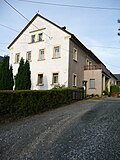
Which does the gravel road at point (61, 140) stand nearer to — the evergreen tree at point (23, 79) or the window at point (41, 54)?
the evergreen tree at point (23, 79)

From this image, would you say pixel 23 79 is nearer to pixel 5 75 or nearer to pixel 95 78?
pixel 5 75

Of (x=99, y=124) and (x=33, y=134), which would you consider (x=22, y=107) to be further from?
(x=99, y=124)

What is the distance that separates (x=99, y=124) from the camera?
335 inches

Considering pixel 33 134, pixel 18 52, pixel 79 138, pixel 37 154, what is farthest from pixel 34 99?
pixel 18 52

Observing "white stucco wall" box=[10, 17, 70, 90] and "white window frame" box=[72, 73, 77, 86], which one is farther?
"white window frame" box=[72, 73, 77, 86]

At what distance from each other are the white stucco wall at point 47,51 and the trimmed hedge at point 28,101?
9.19m

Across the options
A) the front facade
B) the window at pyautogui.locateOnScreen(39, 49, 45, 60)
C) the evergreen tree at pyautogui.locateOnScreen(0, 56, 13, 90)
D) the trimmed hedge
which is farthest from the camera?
the window at pyautogui.locateOnScreen(39, 49, 45, 60)

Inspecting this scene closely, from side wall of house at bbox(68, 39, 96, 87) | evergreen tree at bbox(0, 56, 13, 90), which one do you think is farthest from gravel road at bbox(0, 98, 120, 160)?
side wall of house at bbox(68, 39, 96, 87)

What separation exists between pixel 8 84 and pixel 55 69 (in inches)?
300

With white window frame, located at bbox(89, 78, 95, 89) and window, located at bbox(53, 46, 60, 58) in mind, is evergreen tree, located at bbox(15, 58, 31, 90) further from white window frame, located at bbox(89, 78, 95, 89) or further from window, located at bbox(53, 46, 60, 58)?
white window frame, located at bbox(89, 78, 95, 89)

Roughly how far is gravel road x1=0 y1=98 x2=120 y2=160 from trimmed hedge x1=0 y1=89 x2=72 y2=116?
0.98m

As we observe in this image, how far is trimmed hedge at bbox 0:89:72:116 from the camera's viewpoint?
9320 millimetres

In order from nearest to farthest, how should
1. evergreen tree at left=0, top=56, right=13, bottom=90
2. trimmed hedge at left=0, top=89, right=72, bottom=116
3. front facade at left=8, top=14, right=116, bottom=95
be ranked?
1. trimmed hedge at left=0, top=89, right=72, bottom=116
2. evergreen tree at left=0, top=56, right=13, bottom=90
3. front facade at left=8, top=14, right=116, bottom=95

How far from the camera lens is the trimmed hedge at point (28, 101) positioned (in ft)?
30.6
